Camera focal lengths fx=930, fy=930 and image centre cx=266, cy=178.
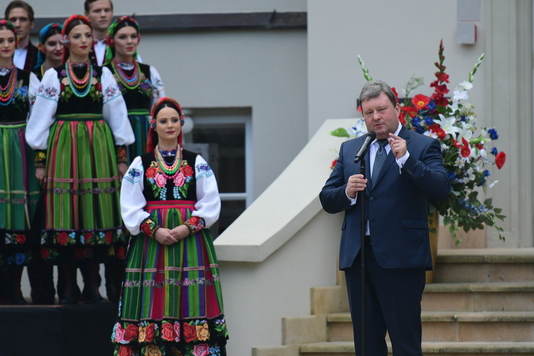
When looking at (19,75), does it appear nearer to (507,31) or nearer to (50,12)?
(50,12)

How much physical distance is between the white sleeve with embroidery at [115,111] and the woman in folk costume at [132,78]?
0.86 ft

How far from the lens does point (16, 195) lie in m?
6.06

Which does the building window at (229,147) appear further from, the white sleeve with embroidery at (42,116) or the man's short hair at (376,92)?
the man's short hair at (376,92)

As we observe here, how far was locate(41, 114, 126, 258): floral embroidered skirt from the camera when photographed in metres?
5.88

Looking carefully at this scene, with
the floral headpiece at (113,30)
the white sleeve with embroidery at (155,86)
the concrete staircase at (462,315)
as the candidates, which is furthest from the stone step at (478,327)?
the floral headpiece at (113,30)

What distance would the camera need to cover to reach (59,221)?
586 centimetres

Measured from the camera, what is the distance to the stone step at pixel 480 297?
576 cm

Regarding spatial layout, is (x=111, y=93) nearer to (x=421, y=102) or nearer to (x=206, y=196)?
(x=206, y=196)

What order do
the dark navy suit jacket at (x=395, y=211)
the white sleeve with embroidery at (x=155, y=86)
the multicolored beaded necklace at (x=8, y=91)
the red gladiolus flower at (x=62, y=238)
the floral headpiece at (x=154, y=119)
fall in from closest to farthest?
1. the dark navy suit jacket at (x=395, y=211)
2. the floral headpiece at (x=154, y=119)
3. the red gladiolus flower at (x=62, y=238)
4. the multicolored beaded necklace at (x=8, y=91)
5. the white sleeve with embroidery at (x=155, y=86)

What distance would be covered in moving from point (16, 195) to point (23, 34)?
137 cm

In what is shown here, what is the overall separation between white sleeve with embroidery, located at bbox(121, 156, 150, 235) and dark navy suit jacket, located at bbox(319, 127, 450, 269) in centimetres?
124

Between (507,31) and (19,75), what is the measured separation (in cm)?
375

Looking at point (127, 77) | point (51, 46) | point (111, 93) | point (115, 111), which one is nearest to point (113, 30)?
point (127, 77)

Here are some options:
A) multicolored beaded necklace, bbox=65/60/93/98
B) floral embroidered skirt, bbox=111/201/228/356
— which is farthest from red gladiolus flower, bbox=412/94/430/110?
multicolored beaded necklace, bbox=65/60/93/98
